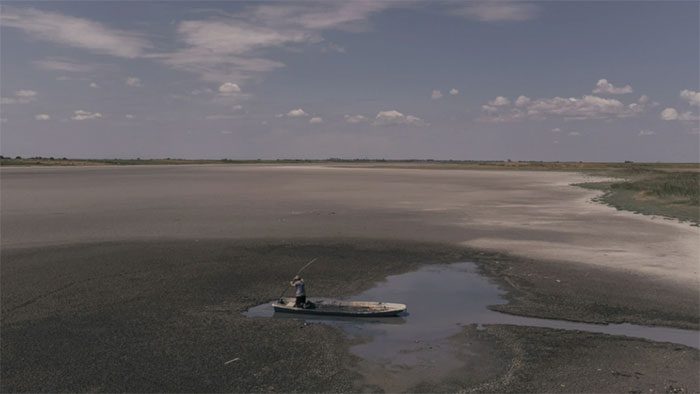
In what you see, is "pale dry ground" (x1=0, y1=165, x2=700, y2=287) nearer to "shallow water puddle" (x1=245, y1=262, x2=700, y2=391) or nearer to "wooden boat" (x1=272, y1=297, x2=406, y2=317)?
"shallow water puddle" (x1=245, y1=262, x2=700, y2=391)

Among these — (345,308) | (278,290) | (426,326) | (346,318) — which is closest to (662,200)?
(426,326)

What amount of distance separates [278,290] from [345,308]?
4.55 m

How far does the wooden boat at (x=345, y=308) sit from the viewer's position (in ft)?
60.8

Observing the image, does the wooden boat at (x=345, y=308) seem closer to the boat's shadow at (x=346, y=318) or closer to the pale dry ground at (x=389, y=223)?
the boat's shadow at (x=346, y=318)

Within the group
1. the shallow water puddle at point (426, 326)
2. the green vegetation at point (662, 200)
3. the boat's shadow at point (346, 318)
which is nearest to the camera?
the shallow water puddle at point (426, 326)

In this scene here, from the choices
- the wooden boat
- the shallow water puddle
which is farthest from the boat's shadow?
the wooden boat

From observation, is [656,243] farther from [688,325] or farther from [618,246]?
[688,325]

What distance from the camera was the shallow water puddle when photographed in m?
14.5

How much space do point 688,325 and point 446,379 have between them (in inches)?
399

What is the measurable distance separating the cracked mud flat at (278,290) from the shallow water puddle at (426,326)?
663mm

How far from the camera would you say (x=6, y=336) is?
16.7 meters

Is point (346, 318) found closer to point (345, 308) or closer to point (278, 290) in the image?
point (345, 308)

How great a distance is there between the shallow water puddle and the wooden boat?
0.73ft

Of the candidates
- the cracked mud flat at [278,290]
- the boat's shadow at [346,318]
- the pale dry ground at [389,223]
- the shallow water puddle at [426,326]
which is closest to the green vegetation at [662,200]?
the pale dry ground at [389,223]
